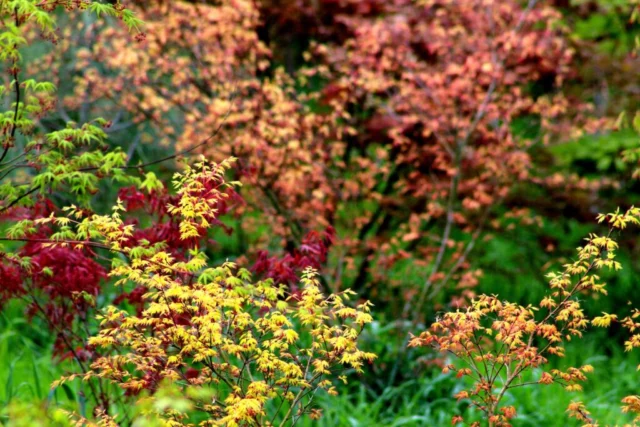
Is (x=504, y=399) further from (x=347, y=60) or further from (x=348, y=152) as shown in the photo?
(x=347, y=60)

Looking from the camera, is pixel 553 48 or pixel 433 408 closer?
pixel 433 408

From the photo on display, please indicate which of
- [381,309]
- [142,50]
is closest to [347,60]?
[142,50]

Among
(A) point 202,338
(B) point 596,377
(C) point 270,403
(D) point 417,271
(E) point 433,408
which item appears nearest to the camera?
(A) point 202,338

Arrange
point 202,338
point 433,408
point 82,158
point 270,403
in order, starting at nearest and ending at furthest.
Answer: point 202,338 < point 82,158 < point 270,403 < point 433,408

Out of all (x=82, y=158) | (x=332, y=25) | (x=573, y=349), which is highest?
(x=332, y=25)

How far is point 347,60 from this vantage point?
26.9ft

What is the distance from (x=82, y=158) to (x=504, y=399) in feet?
12.4

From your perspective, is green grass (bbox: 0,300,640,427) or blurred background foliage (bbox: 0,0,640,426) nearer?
green grass (bbox: 0,300,640,427)

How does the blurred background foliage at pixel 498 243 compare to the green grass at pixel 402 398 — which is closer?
the green grass at pixel 402 398

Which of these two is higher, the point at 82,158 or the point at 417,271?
the point at 82,158

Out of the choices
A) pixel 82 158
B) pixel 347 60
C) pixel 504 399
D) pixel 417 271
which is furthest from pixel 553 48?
pixel 82 158

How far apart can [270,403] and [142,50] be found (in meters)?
3.97

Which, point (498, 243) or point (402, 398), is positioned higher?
point (498, 243)

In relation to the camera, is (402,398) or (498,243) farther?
(498,243)
